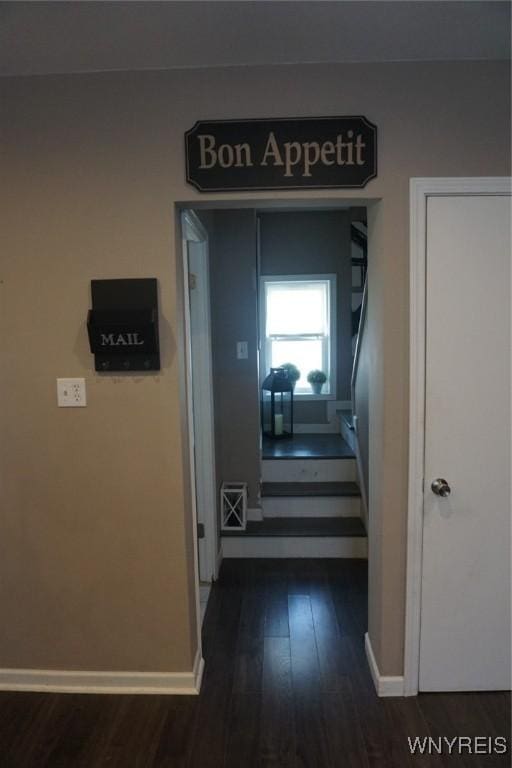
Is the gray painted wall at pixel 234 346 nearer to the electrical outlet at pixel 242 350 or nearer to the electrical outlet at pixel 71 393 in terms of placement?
the electrical outlet at pixel 242 350

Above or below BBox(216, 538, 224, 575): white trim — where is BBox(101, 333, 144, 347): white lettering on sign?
above

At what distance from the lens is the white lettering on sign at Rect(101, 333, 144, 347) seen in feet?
5.64

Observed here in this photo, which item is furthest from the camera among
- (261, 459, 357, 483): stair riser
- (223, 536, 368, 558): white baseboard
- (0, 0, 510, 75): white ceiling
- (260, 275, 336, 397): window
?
(260, 275, 336, 397): window

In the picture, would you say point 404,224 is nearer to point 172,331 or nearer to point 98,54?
point 172,331

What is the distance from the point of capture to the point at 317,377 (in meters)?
4.71

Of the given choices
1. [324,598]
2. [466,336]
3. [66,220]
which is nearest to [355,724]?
[324,598]

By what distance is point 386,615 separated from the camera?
1843mm

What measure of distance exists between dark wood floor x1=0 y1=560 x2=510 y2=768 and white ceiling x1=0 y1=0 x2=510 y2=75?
8.47 feet

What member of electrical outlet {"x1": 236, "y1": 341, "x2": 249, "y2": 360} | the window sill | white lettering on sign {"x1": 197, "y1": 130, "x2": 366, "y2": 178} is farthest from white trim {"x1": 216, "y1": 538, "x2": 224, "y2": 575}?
white lettering on sign {"x1": 197, "y1": 130, "x2": 366, "y2": 178}

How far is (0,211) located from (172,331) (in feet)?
2.80

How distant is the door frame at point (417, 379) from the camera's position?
1663 millimetres

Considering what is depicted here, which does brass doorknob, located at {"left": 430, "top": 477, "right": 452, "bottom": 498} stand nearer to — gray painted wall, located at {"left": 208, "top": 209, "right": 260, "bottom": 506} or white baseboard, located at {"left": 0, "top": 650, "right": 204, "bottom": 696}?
white baseboard, located at {"left": 0, "top": 650, "right": 204, "bottom": 696}

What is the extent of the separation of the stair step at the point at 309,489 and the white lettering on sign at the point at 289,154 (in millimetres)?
2188

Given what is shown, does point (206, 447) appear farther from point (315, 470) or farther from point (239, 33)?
point (239, 33)
